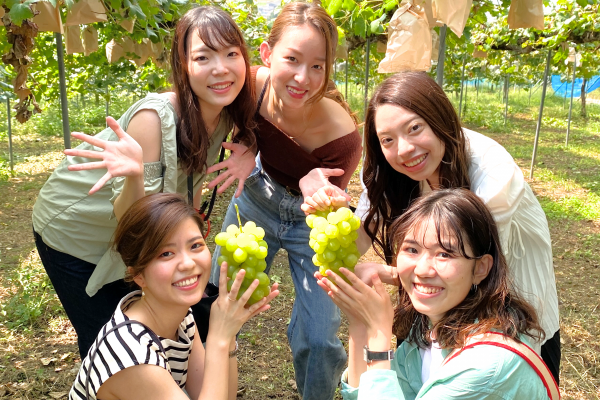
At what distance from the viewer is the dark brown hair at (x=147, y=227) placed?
195 centimetres

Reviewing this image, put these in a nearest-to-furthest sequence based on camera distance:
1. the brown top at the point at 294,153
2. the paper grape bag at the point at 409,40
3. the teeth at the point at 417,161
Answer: the teeth at the point at 417,161 → the brown top at the point at 294,153 → the paper grape bag at the point at 409,40

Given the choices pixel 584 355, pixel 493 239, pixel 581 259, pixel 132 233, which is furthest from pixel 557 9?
pixel 132 233

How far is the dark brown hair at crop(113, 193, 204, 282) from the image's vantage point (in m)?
1.95

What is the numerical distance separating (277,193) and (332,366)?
104 centimetres

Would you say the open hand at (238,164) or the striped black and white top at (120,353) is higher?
the open hand at (238,164)

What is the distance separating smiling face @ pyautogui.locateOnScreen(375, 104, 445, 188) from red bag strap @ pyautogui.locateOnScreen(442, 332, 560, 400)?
71cm

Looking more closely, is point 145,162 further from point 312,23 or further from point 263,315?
point 263,315

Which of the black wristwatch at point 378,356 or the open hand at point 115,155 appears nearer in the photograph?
the black wristwatch at point 378,356

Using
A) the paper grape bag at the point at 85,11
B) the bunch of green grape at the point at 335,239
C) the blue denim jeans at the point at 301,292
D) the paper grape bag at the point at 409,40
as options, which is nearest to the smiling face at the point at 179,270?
the bunch of green grape at the point at 335,239

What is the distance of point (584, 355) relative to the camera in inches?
153

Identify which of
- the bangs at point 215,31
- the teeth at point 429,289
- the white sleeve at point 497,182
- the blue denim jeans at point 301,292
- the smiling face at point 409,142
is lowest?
the blue denim jeans at point 301,292

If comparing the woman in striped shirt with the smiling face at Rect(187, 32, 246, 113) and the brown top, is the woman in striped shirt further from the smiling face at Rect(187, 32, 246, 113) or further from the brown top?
the brown top

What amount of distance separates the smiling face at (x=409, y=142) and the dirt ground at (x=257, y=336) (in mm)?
2119

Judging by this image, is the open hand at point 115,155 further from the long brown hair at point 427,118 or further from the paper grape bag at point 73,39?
the paper grape bag at point 73,39
